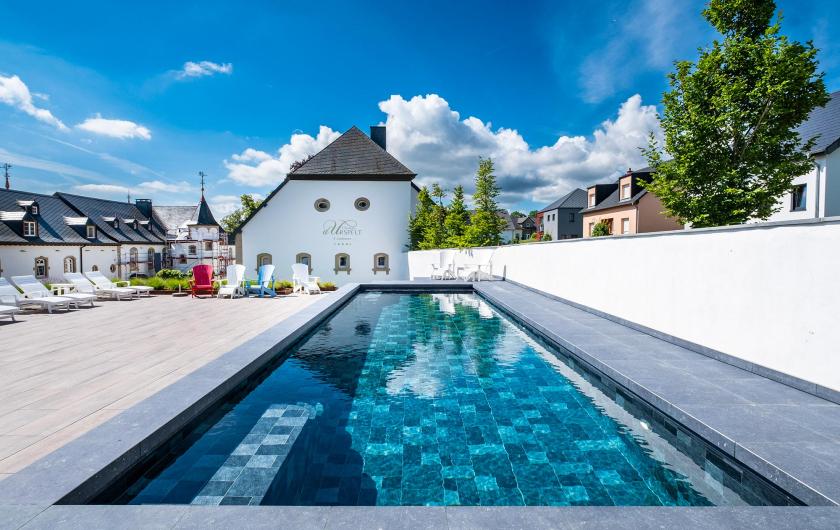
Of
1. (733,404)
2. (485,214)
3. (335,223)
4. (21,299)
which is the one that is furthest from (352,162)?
(733,404)

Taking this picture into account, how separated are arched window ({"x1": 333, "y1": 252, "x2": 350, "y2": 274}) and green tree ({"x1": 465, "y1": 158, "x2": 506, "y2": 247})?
8653 millimetres

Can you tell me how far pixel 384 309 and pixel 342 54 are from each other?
43.9ft

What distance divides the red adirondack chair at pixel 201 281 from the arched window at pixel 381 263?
13672 mm

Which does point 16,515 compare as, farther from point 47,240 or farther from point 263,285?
point 47,240

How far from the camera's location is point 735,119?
414 inches

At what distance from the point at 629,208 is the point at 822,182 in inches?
555

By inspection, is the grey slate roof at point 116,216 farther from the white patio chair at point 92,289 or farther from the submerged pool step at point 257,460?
the submerged pool step at point 257,460

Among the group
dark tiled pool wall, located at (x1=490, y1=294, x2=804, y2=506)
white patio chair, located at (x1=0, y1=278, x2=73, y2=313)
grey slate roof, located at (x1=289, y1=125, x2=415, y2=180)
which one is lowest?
dark tiled pool wall, located at (x1=490, y1=294, x2=804, y2=506)

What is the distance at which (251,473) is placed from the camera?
301cm

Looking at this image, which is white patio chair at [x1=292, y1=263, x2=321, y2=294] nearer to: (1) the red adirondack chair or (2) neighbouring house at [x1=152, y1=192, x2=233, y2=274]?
(1) the red adirondack chair

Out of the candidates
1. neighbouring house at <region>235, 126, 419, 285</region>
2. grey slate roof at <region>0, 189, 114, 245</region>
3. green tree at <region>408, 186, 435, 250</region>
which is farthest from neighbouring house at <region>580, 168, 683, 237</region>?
grey slate roof at <region>0, 189, 114, 245</region>

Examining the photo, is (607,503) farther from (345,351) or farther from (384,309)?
(384,309)

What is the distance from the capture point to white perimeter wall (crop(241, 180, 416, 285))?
25719 millimetres

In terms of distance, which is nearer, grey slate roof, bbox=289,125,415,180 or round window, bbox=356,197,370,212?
grey slate roof, bbox=289,125,415,180
